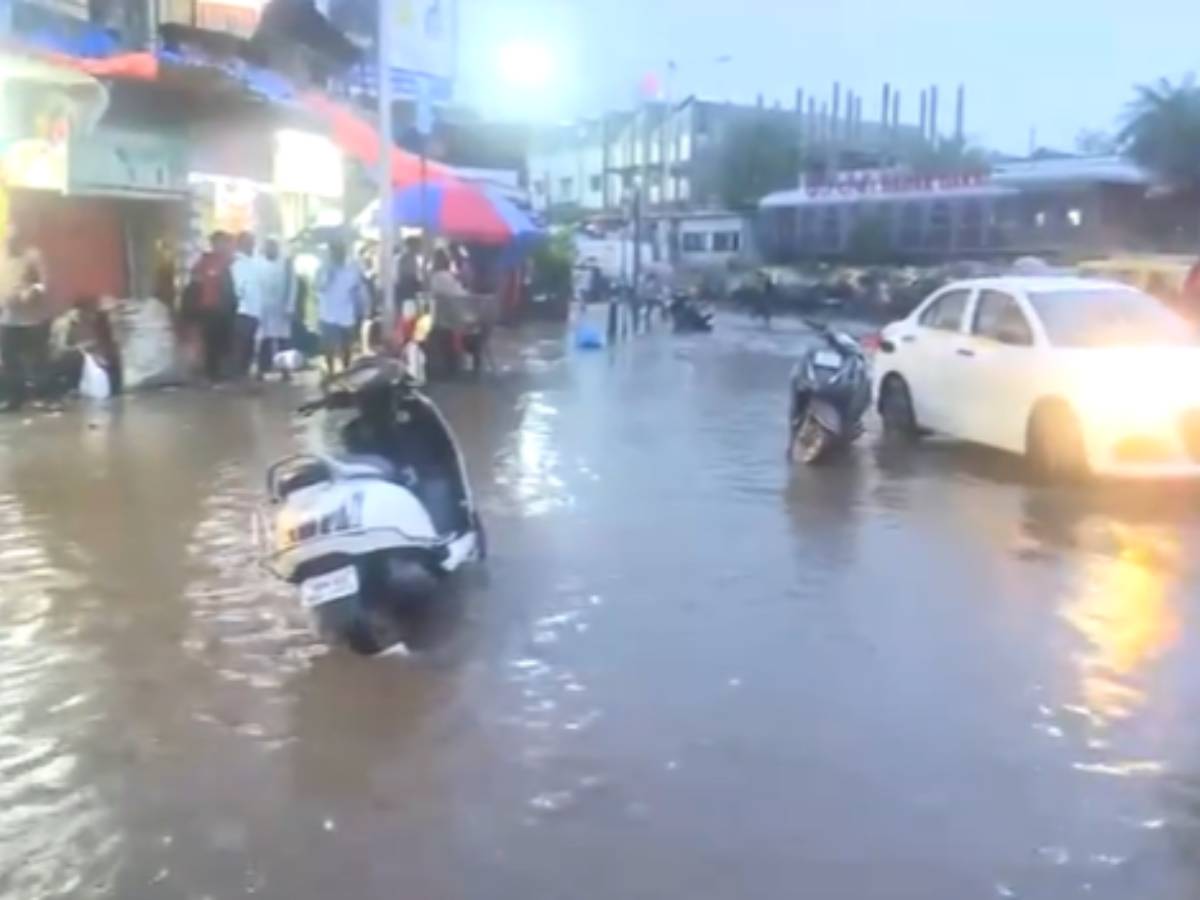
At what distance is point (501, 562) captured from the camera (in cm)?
945

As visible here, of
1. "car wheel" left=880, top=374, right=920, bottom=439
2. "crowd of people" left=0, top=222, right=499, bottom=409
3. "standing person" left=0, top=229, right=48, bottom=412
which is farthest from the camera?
"crowd of people" left=0, top=222, right=499, bottom=409

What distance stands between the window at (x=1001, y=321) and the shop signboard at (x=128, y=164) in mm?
10230

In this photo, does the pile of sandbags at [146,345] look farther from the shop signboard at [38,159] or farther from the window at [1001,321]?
the window at [1001,321]

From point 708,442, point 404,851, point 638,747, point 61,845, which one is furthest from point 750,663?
point 708,442

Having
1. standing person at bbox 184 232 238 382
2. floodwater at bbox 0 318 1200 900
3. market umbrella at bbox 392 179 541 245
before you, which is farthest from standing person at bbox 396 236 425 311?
floodwater at bbox 0 318 1200 900

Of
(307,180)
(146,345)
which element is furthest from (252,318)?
(307,180)

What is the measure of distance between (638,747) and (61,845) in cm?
193

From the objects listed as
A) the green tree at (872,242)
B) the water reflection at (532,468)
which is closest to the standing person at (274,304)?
the water reflection at (532,468)

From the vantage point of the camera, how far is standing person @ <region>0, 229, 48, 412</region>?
16.8m

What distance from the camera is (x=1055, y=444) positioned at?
12.7m

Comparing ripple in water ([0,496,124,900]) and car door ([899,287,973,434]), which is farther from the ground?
car door ([899,287,973,434])

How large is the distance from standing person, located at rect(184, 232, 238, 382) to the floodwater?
311 inches

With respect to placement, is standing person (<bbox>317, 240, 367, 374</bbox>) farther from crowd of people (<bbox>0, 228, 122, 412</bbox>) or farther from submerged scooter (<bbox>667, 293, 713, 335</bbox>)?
submerged scooter (<bbox>667, 293, 713, 335</bbox>)

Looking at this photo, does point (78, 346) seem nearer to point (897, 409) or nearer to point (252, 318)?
point (252, 318)
